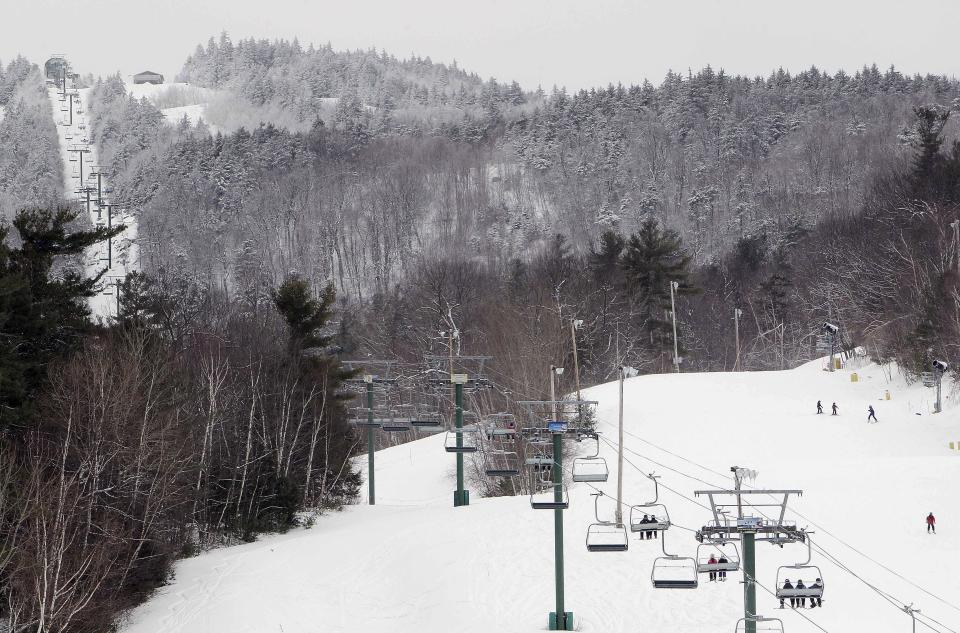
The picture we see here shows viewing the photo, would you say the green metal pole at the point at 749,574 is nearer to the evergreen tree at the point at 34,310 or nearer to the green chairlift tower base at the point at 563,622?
the green chairlift tower base at the point at 563,622

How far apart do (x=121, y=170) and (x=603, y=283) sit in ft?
463

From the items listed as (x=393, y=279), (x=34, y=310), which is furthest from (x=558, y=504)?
(x=393, y=279)

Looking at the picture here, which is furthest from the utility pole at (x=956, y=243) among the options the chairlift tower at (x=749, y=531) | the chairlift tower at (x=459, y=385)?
the chairlift tower at (x=749, y=531)

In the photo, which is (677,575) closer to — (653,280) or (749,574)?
(749,574)

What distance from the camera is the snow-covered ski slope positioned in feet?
96.9

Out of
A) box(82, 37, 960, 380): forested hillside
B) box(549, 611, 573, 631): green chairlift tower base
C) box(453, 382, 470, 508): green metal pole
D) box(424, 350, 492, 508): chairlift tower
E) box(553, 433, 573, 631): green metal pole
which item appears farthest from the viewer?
box(82, 37, 960, 380): forested hillside

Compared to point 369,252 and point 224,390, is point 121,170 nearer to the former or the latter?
point 369,252

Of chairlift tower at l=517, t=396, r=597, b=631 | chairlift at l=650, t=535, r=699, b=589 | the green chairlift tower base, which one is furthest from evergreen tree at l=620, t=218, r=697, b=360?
chairlift at l=650, t=535, r=699, b=589

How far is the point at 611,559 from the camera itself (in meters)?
34.4

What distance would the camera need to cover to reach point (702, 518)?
122ft

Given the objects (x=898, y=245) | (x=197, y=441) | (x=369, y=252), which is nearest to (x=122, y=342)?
(x=197, y=441)

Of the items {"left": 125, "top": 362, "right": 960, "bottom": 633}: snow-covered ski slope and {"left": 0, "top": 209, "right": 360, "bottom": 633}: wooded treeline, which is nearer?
{"left": 0, "top": 209, "right": 360, "bottom": 633}: wooded treeline

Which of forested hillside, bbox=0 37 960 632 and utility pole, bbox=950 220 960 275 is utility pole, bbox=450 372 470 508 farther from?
utility pole, bbox=950 220 960 275

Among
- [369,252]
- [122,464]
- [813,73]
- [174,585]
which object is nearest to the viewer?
[122,464]
